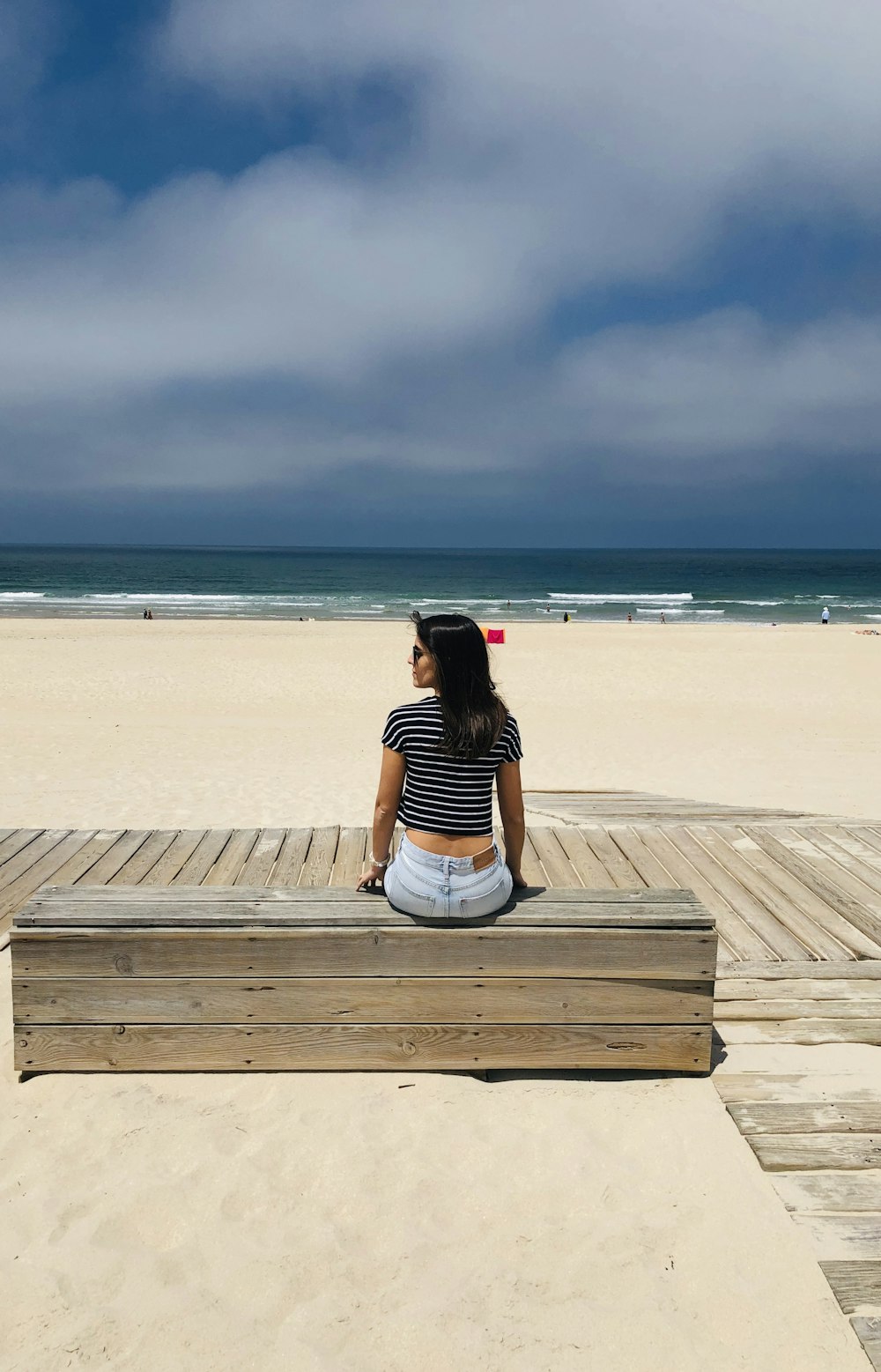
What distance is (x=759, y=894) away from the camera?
514 centimetres

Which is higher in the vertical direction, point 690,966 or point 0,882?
point 690,966

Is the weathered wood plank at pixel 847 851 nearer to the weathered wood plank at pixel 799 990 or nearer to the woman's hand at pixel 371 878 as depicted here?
the weathered wood plank at pixel 799 990

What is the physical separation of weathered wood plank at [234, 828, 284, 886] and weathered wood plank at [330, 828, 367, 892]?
1.34ft

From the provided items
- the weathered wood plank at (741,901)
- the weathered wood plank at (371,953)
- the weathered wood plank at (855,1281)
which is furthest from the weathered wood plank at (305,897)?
the weathered wood plank at (741,901)

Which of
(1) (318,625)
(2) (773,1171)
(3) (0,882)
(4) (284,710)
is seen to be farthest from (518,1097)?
(1) (318,625)

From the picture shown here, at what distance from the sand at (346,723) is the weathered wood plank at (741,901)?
3.13 metres

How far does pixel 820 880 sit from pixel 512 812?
9.83 ft

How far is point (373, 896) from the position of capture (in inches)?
133

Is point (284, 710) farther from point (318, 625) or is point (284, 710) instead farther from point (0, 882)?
point (318, 625)

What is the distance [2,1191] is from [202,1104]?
684 millimetres

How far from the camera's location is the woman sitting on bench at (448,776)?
9.96 feet

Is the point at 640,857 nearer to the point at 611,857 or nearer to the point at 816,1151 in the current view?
the point at 611,857

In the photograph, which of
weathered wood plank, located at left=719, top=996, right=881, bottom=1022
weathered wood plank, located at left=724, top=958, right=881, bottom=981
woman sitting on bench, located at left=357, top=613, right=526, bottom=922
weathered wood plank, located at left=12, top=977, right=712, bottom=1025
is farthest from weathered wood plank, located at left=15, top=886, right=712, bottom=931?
weathered wood plank, located at left=724, top=958, right=881, bottom=981

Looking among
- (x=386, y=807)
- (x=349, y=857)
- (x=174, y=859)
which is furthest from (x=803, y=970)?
(x=174, y=859)
